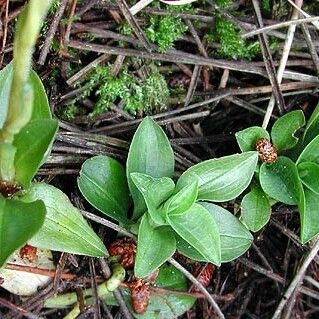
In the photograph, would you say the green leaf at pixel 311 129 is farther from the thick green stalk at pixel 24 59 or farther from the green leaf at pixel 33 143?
the thick green stalk at pixel 24 59

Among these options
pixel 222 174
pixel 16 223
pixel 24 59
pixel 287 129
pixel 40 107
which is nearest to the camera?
pixel 24 59

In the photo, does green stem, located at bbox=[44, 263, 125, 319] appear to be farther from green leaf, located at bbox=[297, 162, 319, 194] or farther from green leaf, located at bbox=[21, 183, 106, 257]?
green leaf, located at bbox=[297, 162, 319, 194]

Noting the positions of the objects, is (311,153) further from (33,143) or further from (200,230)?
(33,143)

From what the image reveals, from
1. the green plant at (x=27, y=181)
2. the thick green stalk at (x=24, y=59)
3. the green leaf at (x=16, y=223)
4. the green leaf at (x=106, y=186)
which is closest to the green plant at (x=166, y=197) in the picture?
the green leaf at (x=106, y=186)

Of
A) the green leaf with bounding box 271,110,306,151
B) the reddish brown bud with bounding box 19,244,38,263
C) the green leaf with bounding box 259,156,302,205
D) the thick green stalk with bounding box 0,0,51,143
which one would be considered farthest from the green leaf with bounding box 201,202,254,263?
the thick green stalk with bounding box 0,0,51,143

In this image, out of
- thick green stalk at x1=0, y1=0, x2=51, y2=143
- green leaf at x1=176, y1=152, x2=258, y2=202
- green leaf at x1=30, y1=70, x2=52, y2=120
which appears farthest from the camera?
green leaf at x1=176, y1=152, x2=258, y2=202

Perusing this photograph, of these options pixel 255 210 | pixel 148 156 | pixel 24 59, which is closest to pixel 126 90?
pixel 148 156
